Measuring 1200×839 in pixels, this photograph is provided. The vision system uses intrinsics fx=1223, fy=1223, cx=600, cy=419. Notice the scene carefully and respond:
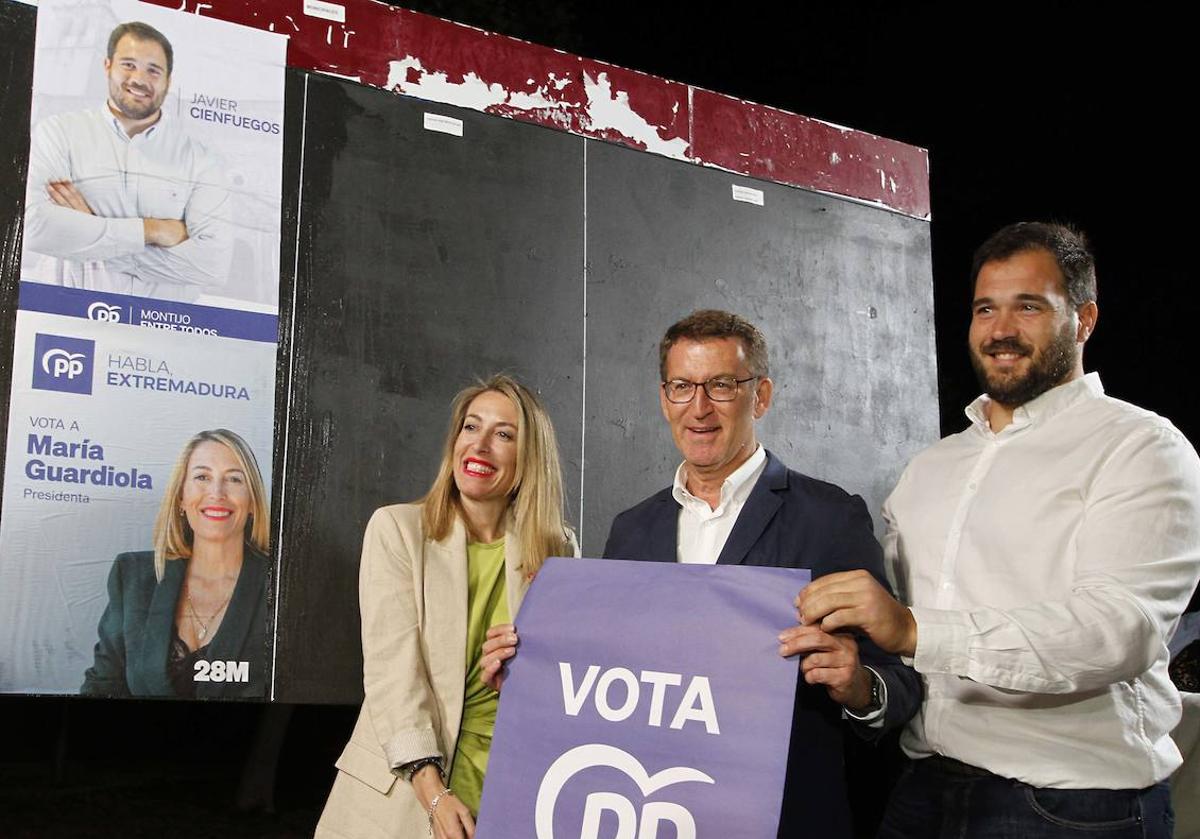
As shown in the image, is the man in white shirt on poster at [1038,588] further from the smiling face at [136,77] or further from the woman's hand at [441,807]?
the smiling face at [136,77]

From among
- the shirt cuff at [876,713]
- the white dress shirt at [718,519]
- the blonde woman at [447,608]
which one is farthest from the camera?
the blonde woman at [447,608]

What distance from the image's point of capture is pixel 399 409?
10.8ft

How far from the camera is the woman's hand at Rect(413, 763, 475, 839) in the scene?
7.56 ft

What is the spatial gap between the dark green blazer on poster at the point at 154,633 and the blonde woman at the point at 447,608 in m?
0.53

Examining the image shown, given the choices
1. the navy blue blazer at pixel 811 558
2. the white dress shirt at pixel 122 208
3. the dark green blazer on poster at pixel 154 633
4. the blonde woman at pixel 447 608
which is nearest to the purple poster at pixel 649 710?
the navy blue blazer at pixel 811 558

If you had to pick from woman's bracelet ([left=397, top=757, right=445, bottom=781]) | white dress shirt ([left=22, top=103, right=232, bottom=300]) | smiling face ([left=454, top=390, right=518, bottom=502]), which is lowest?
woman's bracelet ([left=397, top=757, right=445, bottom=781])

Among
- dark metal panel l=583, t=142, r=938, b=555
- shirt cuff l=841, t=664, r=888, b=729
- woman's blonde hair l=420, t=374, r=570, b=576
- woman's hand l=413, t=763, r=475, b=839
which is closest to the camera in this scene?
shirt cuff l=841, t=664, r=888, b=729

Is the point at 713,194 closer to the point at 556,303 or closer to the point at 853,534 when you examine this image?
the point at 556,303

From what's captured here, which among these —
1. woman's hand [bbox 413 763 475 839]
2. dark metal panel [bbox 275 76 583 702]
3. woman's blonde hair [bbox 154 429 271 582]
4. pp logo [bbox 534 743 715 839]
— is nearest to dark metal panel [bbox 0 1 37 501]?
woman's blonde hair [bbox 154 429 271 582]

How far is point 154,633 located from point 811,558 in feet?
5.53

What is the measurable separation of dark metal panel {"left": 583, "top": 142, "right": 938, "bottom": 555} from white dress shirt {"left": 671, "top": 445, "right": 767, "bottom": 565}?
1418 millimetres

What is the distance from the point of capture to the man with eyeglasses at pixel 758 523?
1.86 metres

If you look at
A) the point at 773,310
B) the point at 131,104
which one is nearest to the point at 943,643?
the point at 131,104

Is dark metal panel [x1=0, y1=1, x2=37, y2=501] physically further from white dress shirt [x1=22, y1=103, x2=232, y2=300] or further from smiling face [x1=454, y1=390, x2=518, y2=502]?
smiling face [x1=454, y1=390, x2=518, y2=502]
